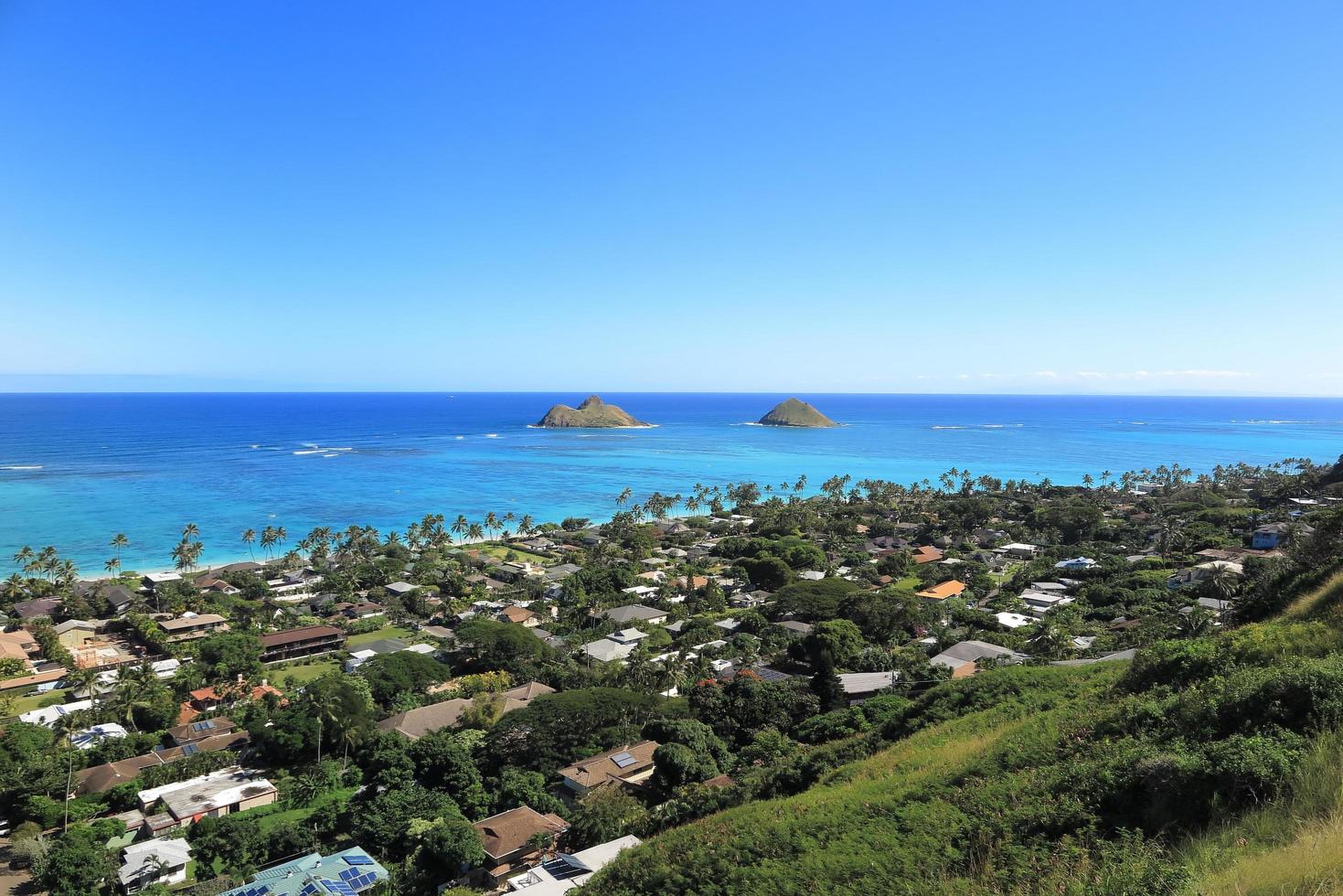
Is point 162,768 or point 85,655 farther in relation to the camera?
point 85,655

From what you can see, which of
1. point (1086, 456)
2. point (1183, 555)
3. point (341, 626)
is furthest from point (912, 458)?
point (341, 626)

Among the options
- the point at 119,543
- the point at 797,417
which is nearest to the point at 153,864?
the point at 119,543

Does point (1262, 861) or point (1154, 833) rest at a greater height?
point (1262, 861)

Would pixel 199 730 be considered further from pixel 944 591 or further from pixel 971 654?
pixel 944 591

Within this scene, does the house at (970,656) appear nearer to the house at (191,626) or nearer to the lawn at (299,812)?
the lawn at (299,812)

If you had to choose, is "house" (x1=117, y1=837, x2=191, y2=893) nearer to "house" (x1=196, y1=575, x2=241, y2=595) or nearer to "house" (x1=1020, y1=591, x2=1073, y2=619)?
"house" (x1=196, y1=575, x2=241, y2=595)

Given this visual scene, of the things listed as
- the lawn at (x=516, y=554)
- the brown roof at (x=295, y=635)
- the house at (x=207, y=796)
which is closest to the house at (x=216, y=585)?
the brown roof at (x=295, y=635)

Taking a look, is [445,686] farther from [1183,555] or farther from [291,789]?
[1183,555]
